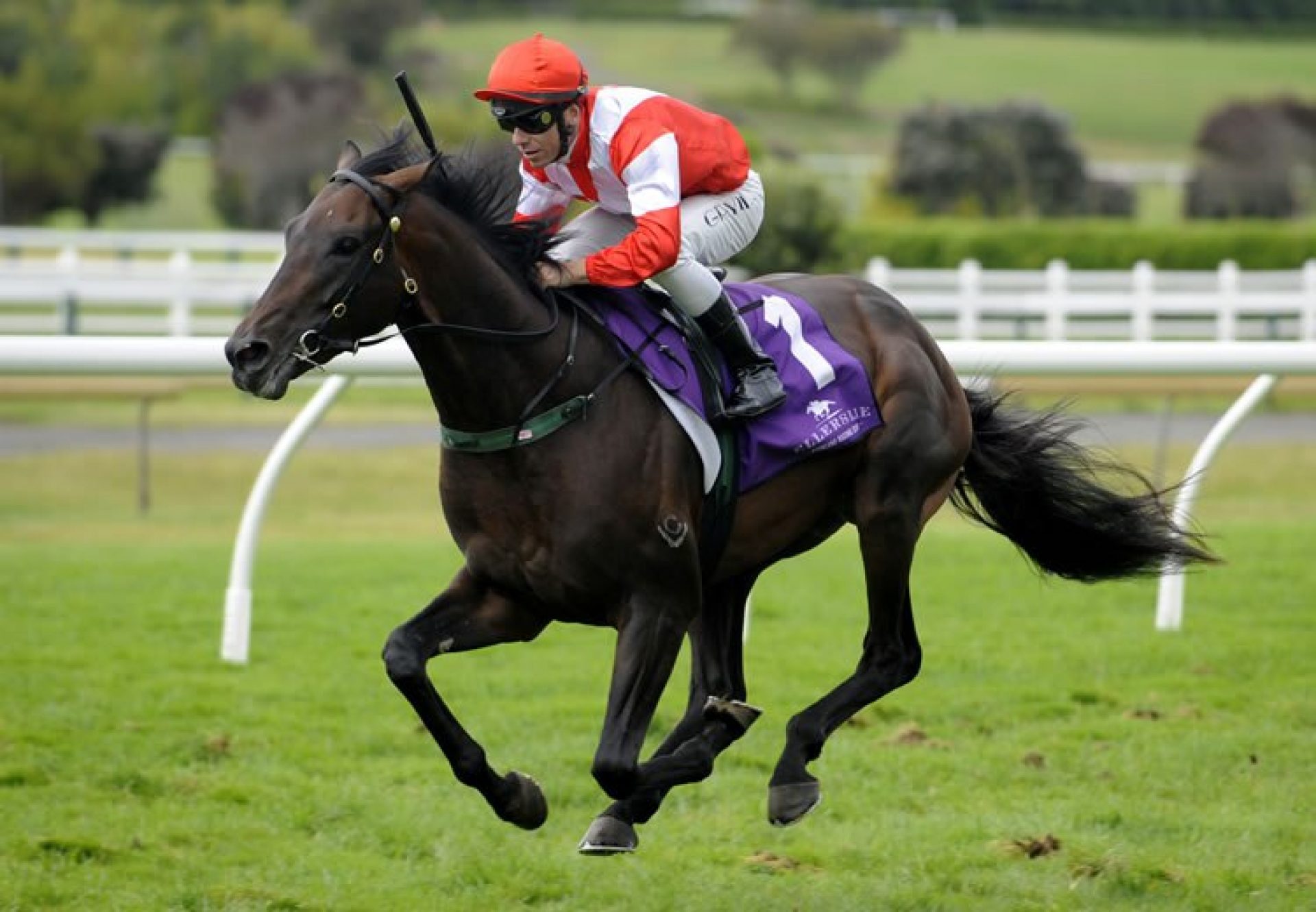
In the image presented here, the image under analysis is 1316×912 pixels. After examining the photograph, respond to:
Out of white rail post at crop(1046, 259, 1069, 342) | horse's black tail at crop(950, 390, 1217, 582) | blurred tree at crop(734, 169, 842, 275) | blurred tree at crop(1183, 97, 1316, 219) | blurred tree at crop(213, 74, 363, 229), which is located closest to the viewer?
horse's black tail at crop(950, 390, 1217, 582)

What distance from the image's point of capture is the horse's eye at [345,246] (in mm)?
3699

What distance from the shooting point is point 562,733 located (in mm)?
5520

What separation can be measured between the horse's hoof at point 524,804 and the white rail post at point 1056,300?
41.2 ft

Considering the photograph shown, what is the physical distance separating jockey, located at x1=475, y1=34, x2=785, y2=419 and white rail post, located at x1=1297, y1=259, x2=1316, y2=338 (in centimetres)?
1318

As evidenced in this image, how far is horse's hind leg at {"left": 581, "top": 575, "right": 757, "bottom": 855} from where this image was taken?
158 inches

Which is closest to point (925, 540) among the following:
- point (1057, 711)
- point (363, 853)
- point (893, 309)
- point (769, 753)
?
point (1057, 711)

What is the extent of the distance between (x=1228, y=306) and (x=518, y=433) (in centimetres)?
1383

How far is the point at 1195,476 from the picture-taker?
219 inches

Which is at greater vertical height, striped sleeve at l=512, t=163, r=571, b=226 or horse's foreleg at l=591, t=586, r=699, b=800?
striped sleeve at l=512, t=163, r=571, b=226

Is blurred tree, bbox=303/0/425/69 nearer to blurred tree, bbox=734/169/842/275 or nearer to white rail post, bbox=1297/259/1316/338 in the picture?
blurred tree, bbox=734/169/842/275

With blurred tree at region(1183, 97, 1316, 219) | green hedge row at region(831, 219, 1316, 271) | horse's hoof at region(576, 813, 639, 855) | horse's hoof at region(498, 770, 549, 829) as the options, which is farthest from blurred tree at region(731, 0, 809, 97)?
horse's hoof at region(576, 813, 639, 855)

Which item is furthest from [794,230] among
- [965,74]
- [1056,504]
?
[965,74]

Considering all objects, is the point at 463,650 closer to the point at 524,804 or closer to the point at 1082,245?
the point at 524,804

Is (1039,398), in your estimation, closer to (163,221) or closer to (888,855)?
(888,855)
